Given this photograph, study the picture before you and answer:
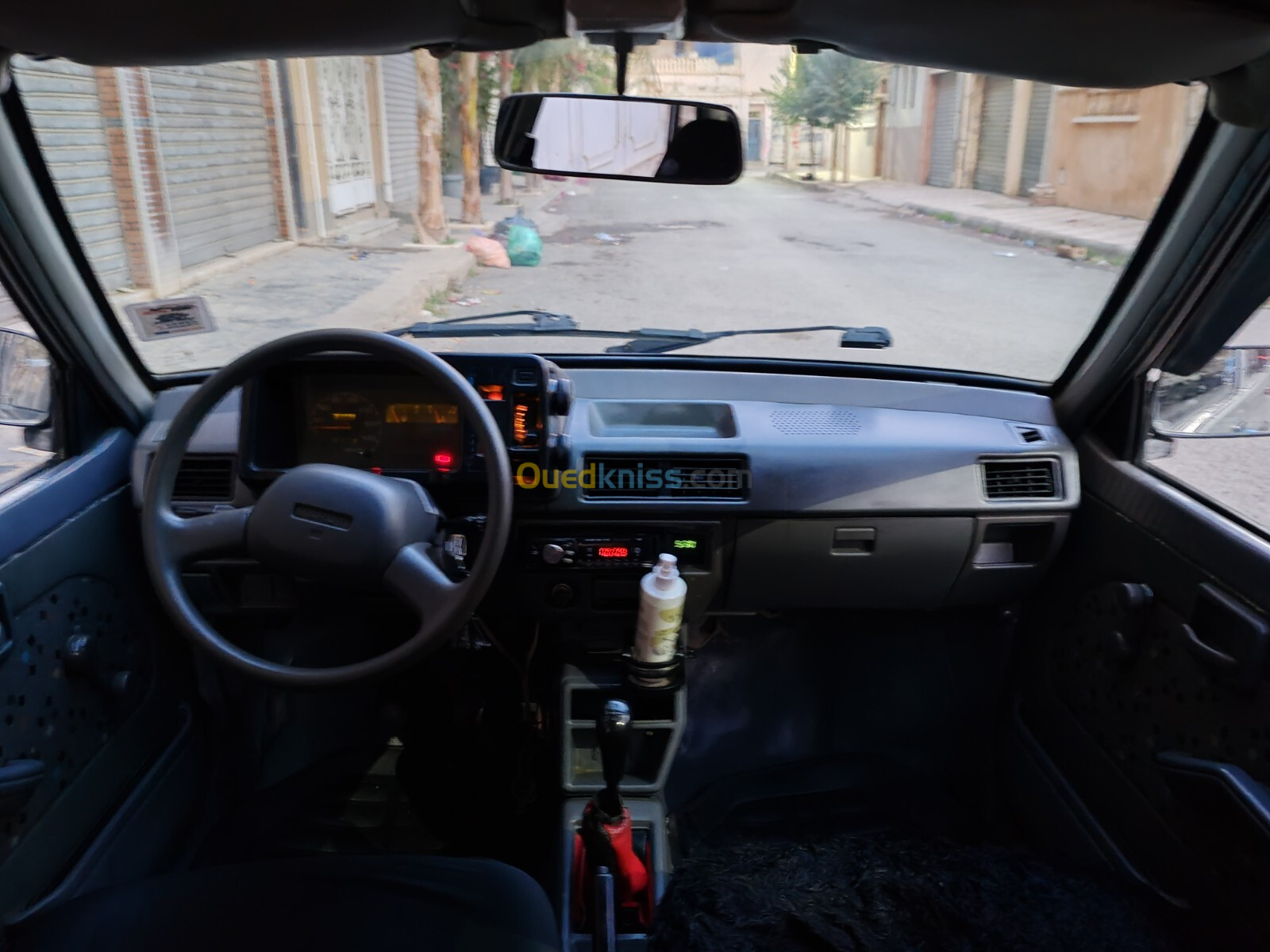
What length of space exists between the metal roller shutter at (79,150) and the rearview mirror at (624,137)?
0.83 metres

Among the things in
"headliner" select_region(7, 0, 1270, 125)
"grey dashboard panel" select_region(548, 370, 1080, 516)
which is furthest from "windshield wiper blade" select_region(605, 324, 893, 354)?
"headliner" select_region(7, 0, 1270, 125)

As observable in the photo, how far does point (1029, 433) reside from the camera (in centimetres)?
253

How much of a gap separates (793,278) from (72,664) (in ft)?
9.57

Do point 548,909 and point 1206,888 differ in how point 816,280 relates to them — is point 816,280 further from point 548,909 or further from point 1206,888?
point 548,909

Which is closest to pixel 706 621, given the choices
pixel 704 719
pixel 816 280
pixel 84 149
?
pixel 704 719

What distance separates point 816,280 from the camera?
3980 mm

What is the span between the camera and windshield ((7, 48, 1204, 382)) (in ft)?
7.24

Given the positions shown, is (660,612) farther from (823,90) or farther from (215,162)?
(215,162)

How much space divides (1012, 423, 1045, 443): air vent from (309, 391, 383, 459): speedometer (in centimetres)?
159

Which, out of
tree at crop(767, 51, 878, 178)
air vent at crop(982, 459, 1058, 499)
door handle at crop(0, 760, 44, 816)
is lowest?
door handle at crop(0, 760, 44, 816)

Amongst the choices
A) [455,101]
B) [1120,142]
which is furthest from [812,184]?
[1120,142]

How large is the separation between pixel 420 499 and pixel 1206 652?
5.17ft
